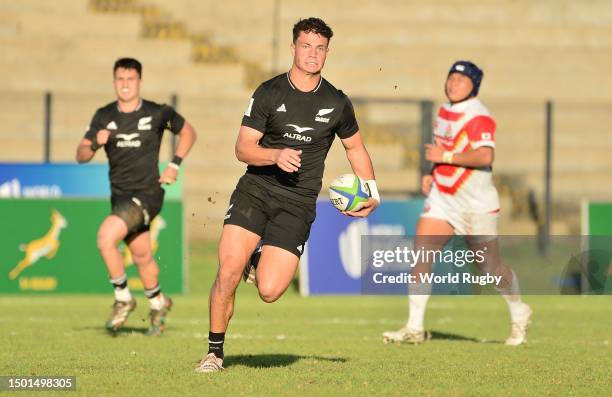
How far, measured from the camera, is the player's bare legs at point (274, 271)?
28.4 feet

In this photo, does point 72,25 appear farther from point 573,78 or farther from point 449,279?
point 449,279

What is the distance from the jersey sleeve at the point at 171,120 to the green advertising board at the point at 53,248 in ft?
16.6

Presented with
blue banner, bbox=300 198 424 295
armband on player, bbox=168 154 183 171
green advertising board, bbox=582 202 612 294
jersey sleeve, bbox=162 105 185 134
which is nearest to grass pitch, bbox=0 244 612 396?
green advertising board, bbox=582 202 612 294

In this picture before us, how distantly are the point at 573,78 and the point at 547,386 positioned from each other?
63.0 feet

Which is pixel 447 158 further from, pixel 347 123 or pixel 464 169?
pixel 347 123

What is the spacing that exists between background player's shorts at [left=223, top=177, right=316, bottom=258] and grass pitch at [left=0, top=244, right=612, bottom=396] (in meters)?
0.88

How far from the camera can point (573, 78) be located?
87.8ft

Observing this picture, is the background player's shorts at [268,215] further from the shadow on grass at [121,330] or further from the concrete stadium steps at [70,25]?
the concrete stadium steps at [70,25]

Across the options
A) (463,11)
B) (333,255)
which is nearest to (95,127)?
(333,255)

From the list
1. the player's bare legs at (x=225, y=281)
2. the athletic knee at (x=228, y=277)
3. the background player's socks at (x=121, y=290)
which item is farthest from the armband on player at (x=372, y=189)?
the background player's socks at (x=121, y=290)

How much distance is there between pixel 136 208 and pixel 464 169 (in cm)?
293

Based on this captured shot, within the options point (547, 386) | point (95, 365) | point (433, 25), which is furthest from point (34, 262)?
point (433, 25)

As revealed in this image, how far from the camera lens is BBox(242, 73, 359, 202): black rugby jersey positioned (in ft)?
28.4

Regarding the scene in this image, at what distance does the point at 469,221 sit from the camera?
37.5ft
